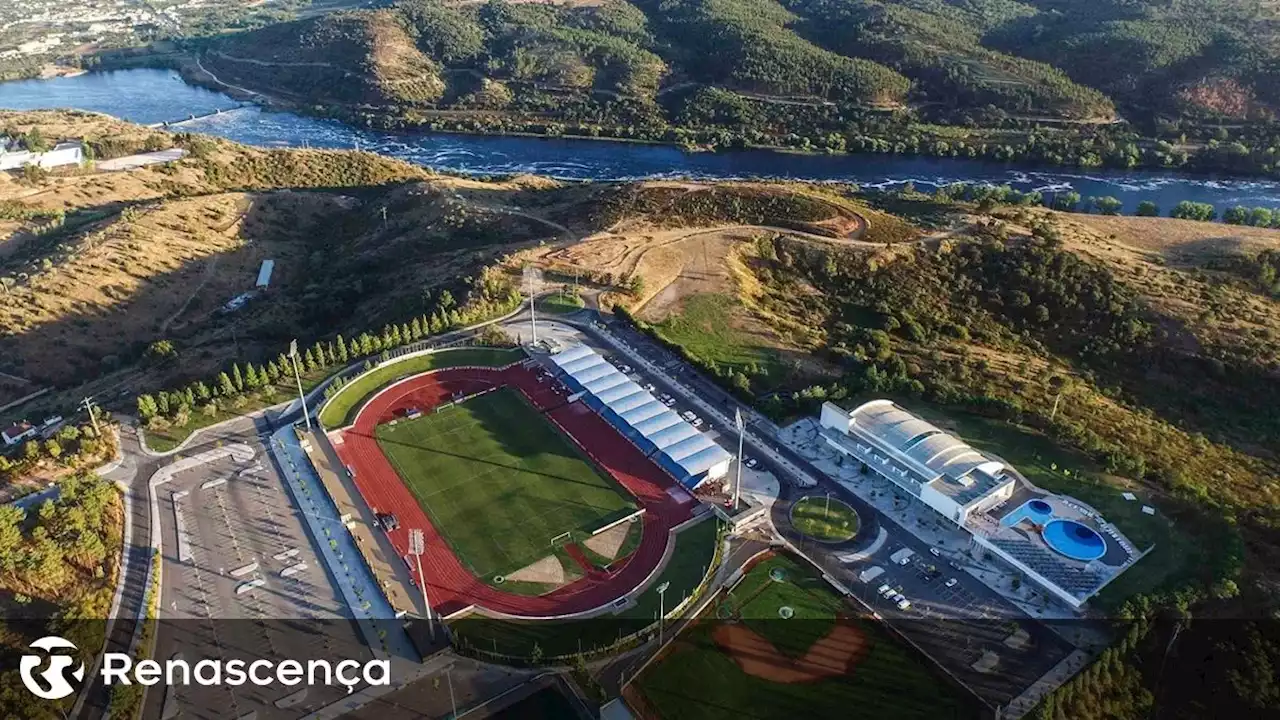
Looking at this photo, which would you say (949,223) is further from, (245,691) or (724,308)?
(245,691)

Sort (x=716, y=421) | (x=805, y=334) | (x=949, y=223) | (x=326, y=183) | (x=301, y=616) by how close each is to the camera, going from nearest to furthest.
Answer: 1. (x=301, y=616)
2. (x=716, y=421)
3. (x=805, y=334)
4. (x=949, y=223)
5. (x=326, y=183)

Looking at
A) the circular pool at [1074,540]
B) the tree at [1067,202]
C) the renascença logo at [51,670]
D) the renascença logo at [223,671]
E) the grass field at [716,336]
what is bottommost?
the renascença logo at [223,671]

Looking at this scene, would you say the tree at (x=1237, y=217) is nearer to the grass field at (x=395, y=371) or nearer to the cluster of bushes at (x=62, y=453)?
the grass field at (x=395, y=371)

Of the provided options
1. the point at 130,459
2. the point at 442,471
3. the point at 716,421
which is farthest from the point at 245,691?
the point at 716,421

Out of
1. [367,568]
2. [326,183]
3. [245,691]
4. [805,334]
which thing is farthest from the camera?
[326,183]

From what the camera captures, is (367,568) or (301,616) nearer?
(301,616)

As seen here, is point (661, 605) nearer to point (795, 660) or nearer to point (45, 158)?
point (795, 660)

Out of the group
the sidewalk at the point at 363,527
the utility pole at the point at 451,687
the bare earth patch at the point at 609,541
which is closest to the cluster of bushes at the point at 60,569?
the sidewalk at the point at 363,527
